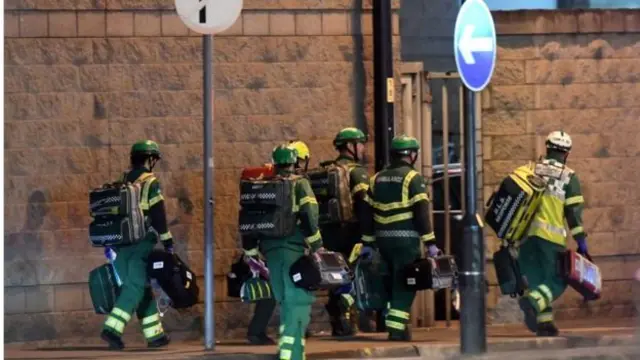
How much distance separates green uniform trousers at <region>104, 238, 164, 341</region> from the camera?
11.9 metres

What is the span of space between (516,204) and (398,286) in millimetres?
1330

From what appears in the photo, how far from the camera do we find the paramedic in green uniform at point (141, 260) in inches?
466

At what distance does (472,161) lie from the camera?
1090 cm

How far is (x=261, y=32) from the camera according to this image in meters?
13.4

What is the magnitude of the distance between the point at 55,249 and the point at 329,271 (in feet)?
10.6

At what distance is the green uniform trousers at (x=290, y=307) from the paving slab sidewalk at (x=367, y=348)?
58 centimetres

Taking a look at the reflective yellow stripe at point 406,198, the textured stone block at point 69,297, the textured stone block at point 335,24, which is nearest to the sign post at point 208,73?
the reflective yellow stripe at point 406,198

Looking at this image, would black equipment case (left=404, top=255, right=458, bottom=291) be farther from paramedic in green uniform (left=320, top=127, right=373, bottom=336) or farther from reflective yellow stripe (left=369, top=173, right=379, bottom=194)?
reflective yellow stripe (left=369, top=173, right=379, bottom=194)

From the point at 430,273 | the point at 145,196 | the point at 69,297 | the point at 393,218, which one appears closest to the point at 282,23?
the point at 393,218

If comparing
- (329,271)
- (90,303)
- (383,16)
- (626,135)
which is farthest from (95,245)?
(626,135)

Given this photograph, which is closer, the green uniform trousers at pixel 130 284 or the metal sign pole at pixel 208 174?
the metal sign pole at pixel 208 174

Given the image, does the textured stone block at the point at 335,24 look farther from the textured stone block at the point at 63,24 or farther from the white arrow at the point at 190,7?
the white arrow at the point at 190,7

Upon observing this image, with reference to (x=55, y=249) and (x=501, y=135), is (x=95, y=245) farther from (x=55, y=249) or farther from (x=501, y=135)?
(x=501, y=135)

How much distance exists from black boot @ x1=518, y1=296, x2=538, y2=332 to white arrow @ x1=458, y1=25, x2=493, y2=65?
2.70m
